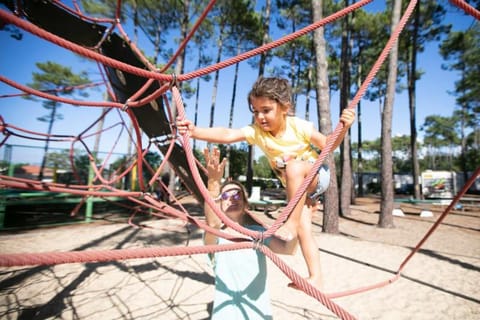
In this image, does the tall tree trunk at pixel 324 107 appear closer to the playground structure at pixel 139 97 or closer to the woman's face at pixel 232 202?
the playground structure at pixel 139 97

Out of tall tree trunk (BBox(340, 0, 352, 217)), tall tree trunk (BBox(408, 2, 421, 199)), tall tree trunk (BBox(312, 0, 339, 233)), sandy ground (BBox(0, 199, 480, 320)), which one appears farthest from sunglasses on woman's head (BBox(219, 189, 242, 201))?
tall tree trunk (BBox(408, 2, 421, 199))

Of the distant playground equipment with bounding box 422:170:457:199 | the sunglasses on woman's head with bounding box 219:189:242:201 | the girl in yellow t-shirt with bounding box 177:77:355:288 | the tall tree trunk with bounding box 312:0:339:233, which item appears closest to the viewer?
the girl in yellow t-shirt with bounding box 177:77:355:288

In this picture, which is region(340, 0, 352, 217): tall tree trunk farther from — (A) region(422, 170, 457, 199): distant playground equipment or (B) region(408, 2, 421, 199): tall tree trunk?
(A) region(422, 170, 457, 199): distant playground equipment

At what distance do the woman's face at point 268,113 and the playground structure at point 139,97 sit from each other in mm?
252

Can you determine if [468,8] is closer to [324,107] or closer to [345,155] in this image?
[324,107]

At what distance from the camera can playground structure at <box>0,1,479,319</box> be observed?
30.5 inches

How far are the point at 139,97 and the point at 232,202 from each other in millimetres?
1525

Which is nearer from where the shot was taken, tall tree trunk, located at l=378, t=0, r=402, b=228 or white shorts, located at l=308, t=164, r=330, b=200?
white shorts, located at l=308, t=164, r=330, b=200

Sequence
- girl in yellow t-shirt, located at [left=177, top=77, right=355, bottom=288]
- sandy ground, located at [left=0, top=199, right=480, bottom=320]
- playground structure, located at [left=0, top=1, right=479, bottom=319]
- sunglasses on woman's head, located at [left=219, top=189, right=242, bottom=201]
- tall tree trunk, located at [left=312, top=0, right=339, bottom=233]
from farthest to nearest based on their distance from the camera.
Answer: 1. tall tree trunk, located at [left=312, top=0, right=339, bottom=233]
2. sandy ground, located at [left=0, top=199, right=480, bottom=320]
3. sunglasses on woman's head, located at [left=219, top=189, right=242, bottom=201]
4. girl in yellow t-shirt, located at [left=177, top=77, right=355, bottom=288]
5. playground structure, located at [left=0, top=1, right=479, bottom=319]

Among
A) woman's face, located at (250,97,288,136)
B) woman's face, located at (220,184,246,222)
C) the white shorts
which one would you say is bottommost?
woman's face, located at (220,184,246,222)

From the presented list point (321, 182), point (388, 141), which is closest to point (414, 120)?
point (388, 141)

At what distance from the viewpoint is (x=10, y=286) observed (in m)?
2.71

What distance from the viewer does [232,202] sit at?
1.63 metres

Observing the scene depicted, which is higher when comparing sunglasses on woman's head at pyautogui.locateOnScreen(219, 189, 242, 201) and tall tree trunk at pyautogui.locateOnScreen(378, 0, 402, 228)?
tall tree trunk at pyautogui.locateOnScreen(378, 0, 402, 228)
